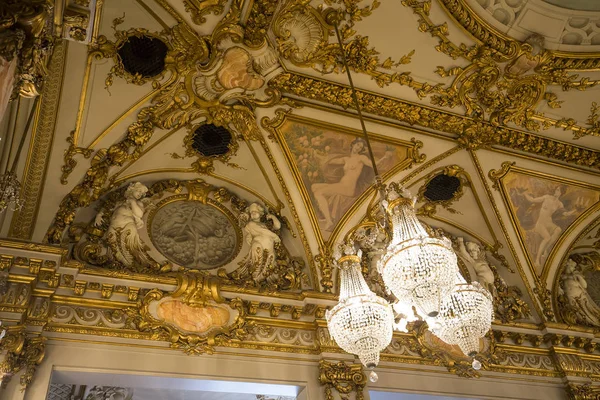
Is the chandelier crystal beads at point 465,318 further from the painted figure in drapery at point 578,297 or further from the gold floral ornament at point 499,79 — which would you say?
the painted figure in drapery at point 578,297

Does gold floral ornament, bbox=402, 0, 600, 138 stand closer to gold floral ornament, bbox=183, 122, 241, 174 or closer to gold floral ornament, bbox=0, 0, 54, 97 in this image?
gold floral ornament, bbox=183, 122, 241, 174

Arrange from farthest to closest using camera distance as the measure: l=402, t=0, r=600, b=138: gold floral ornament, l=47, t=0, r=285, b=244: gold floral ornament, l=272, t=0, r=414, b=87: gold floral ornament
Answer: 1. l=402, t=0, r=600, b=138: gold floral ornament
2. l=272, t=0, r=414, b=87: gold floral ornament
3. l=47, t=0, r=285, b=244: gold floral ornament

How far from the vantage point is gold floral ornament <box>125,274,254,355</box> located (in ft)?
21.0

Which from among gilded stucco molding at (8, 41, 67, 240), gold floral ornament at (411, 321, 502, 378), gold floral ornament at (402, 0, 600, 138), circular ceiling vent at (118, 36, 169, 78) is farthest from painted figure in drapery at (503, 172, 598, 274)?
gilded stucco molding at (8, 41, 67, 240)

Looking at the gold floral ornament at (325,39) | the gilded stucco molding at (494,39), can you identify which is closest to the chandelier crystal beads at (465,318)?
the gold floral ornament at (325,39)

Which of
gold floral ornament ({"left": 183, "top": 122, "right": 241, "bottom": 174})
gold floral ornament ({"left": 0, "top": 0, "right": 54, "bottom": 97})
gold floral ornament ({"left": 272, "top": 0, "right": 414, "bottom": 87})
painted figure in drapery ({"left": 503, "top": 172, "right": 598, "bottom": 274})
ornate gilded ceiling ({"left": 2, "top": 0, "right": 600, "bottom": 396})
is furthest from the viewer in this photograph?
painted figure in drapery ({"left": 503, "top": 172, "right": 598, "bottom": 274})

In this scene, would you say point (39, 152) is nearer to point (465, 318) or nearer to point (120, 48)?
point (120, 48)

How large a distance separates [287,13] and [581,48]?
14.5 ft

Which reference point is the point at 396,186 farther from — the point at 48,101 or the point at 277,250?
the point at 48,101

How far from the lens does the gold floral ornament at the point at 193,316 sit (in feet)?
21.0

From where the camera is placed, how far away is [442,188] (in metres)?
9.02

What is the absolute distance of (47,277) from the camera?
6.08m

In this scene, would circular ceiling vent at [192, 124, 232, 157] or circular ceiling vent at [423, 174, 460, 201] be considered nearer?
circular ceiling vent at [192, 124, 232, 157]

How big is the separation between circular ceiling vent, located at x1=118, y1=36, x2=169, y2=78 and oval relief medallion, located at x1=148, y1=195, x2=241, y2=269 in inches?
71.2
